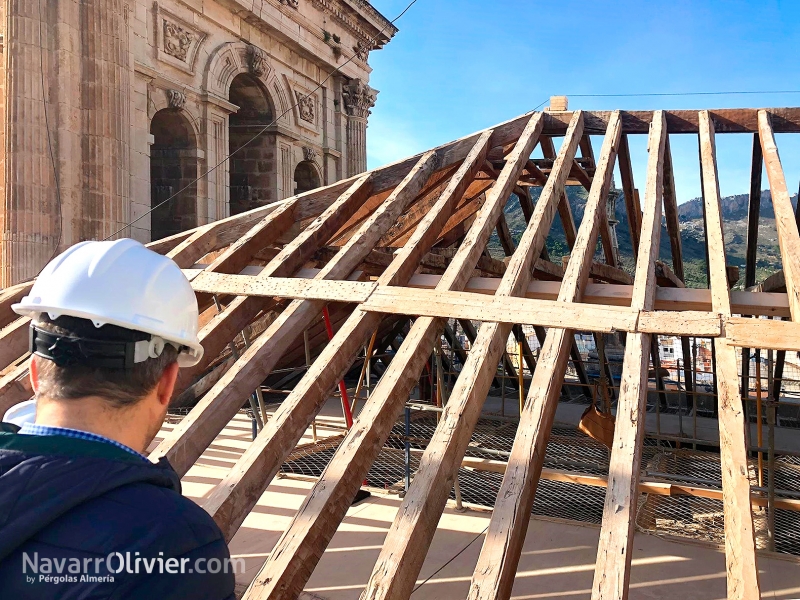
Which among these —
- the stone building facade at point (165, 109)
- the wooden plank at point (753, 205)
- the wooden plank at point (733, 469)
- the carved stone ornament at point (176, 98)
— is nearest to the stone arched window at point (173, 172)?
the stone building facade at point (165, 109)

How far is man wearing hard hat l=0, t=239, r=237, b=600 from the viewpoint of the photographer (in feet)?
3.60

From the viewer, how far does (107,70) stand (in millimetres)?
10523

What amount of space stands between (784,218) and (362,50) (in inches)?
664

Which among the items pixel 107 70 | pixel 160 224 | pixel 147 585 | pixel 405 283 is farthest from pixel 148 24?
pixel 147 585

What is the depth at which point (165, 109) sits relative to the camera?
1302cm

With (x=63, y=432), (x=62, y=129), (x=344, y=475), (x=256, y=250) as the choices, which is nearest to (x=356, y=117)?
(x=62, y=129)

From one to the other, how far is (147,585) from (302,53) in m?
17.3

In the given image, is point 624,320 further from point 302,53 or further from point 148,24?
point 302,53

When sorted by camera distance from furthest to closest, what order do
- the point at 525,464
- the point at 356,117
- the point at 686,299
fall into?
1. the point at 356,117
2. the point at 686,299
3. the point at 525,464

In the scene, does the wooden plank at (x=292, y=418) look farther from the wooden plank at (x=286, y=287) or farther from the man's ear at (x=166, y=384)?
the man's ear at (x=166, y=384)

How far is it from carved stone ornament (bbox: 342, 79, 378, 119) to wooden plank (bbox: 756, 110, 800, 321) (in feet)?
46.2

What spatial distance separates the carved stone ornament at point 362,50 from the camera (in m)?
19.6

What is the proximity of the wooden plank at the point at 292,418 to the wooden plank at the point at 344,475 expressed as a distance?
13.3 inches

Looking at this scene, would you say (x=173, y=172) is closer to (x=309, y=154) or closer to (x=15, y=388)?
(x=309, y=154)
